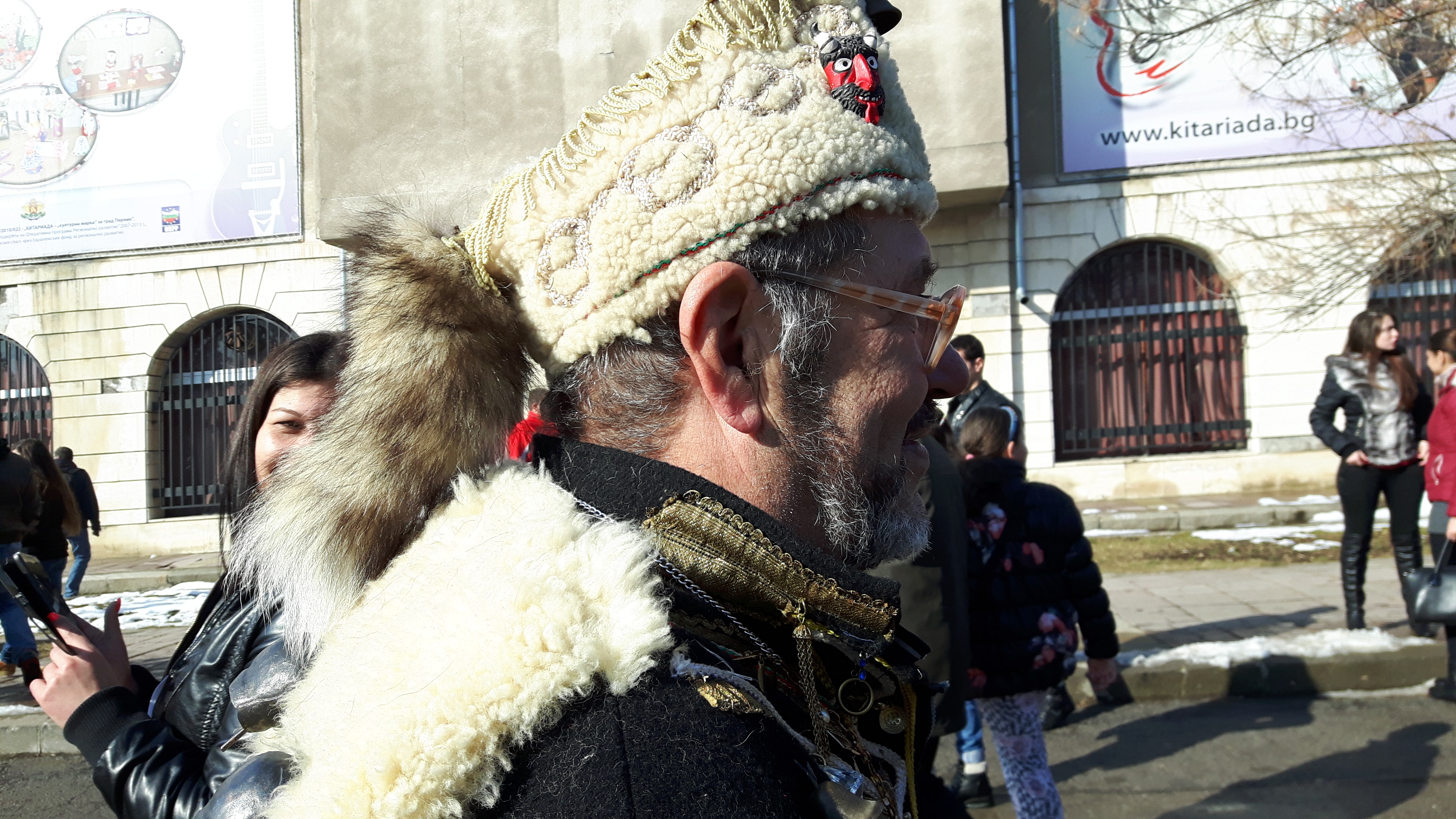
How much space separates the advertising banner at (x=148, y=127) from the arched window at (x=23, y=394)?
1.72 m

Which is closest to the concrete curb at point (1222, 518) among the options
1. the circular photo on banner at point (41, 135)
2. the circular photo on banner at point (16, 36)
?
the circular photo on banner at point (41, 135)

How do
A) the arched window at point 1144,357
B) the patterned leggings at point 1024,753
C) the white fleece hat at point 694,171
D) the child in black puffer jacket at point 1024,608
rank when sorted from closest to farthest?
1. the white fleece hat at point 694,171
2. the patterned leggings at point 1024,753
3. the child in black puffer jacket at point 1024,608
4. the arched window at point 1144,357

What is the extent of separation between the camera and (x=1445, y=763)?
14.8 ft

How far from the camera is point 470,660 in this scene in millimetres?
910

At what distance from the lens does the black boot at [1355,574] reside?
20.4 feet

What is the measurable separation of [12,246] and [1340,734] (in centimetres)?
1739

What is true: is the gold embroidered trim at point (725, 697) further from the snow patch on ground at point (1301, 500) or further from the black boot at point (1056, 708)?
the snow patch on ground at point (1301, 500)

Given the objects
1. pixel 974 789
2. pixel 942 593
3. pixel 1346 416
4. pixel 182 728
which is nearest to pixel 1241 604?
pixel 1346 416

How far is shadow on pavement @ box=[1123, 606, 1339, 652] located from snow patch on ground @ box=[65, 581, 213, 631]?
759cm

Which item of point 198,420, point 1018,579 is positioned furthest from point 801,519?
point 198,420

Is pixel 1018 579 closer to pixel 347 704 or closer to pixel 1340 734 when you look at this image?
pixel 1340 734

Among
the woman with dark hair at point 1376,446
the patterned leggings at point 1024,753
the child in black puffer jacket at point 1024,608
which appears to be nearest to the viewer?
the patterned leggings at point 1024,753

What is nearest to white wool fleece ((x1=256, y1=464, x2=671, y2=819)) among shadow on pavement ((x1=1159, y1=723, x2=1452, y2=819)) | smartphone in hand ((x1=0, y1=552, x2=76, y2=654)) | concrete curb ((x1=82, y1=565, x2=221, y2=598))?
smartphone in hand ((x1=0, y1=552, x2=76, y2=654))

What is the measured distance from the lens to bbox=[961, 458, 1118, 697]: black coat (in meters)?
3.78
